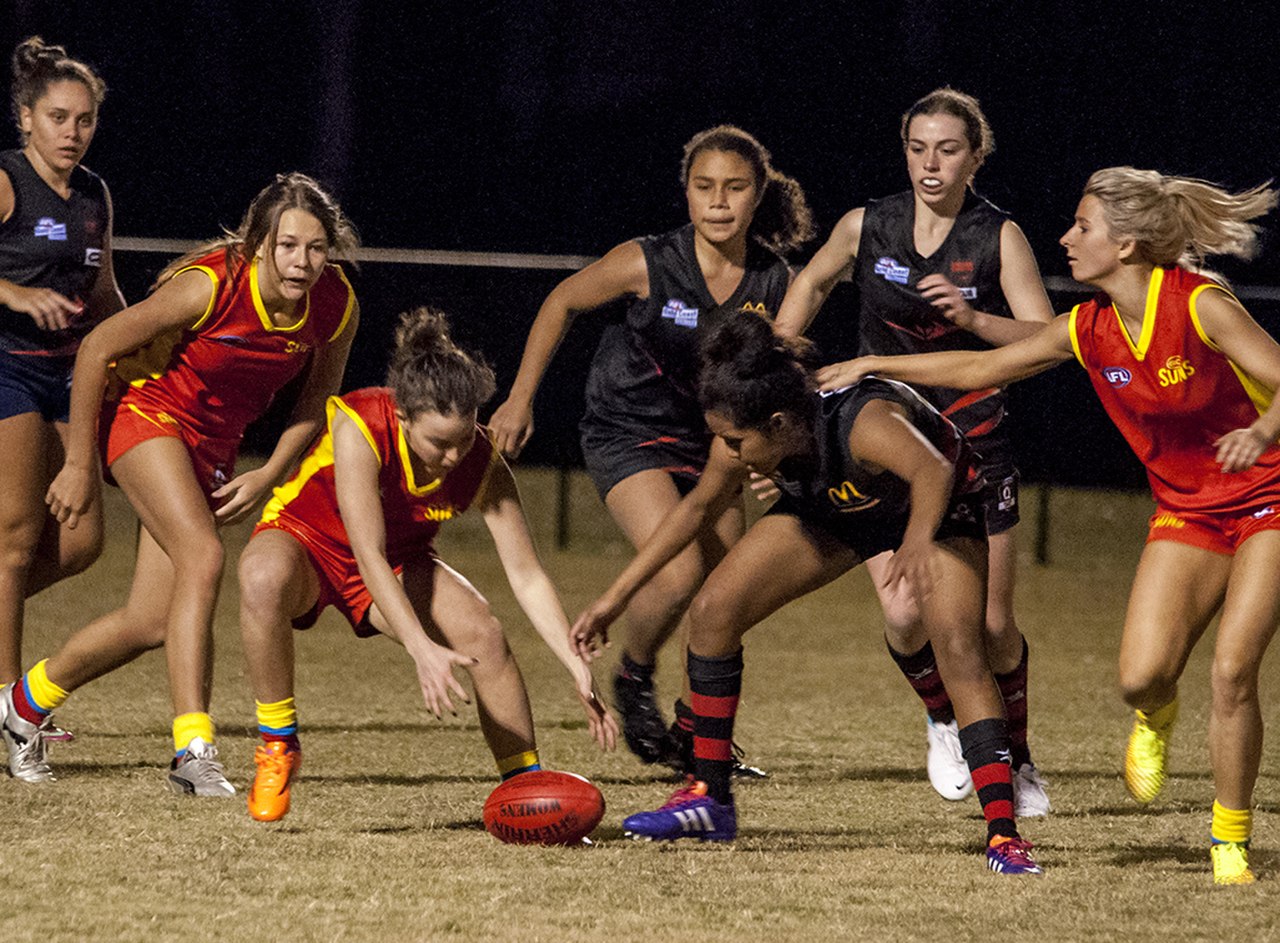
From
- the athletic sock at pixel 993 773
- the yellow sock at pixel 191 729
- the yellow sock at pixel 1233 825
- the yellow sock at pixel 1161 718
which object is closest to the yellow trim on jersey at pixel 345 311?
the yellow sock at pixel 191 729

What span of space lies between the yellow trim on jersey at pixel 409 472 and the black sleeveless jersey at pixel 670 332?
102 centimetres

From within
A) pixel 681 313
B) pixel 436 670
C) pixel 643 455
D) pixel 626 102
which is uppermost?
pixel 626 102

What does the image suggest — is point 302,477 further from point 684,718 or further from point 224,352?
point 684,718

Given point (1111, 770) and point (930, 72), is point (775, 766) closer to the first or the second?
point (1111, 770)

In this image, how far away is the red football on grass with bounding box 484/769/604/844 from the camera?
3.84 meters

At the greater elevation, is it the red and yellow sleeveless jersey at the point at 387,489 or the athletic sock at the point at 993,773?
the red and yellow sleeveless jersey at the point at 387,489

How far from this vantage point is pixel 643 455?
16.3 feet

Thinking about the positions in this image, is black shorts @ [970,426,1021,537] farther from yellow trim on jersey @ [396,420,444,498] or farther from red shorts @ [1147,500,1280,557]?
yellow trim on jersey @ [396,420,444,498]

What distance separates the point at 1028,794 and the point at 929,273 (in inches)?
50.4

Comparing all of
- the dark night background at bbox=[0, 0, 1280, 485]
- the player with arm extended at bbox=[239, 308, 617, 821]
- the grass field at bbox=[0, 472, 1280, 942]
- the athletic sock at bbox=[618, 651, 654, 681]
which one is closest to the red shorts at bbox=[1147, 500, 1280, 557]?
the grass field at bbox=[0, 472, 1280, 942]

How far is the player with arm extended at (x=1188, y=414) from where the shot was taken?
3723 mm

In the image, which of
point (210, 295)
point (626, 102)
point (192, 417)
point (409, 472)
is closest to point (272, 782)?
point (409, 472)

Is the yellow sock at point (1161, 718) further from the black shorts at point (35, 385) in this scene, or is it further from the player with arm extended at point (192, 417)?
the black shorts at point (35, 385)

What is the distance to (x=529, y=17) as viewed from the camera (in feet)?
31.8
